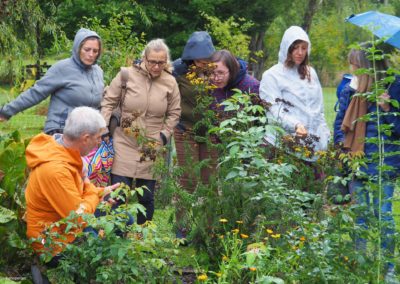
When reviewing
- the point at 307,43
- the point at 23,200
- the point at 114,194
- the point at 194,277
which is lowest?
the point at 194,277

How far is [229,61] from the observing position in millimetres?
6723

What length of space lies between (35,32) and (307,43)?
4657mm

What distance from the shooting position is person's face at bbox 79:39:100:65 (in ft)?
22.3

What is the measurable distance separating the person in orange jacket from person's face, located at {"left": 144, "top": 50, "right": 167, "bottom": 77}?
172 cm

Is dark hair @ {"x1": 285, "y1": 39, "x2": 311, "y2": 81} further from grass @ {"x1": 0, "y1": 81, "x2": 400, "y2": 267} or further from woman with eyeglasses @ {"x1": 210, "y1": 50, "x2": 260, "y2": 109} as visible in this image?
grass @ {"x1": 0, "y1": 81, "x2": 400, "y2": 267}

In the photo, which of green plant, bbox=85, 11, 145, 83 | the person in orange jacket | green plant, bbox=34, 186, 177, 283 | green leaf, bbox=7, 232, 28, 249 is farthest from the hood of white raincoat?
green plant, bbox=85, 11, 145, 83

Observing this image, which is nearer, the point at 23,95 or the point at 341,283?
the point at 341,283

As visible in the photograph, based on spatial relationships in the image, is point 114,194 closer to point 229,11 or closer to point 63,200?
point 63,200

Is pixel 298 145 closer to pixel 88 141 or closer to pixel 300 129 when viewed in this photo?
pixel 300 129

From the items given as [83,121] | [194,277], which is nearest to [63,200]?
[83,121]

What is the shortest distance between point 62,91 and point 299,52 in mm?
1907

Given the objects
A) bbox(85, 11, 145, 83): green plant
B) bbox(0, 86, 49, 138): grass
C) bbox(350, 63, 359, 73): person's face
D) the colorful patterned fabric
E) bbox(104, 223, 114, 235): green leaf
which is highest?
bbox(350, 63, 359, 73): person's face

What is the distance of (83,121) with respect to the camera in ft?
16.5

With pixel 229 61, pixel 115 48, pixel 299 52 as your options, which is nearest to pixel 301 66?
pixel 299 52
